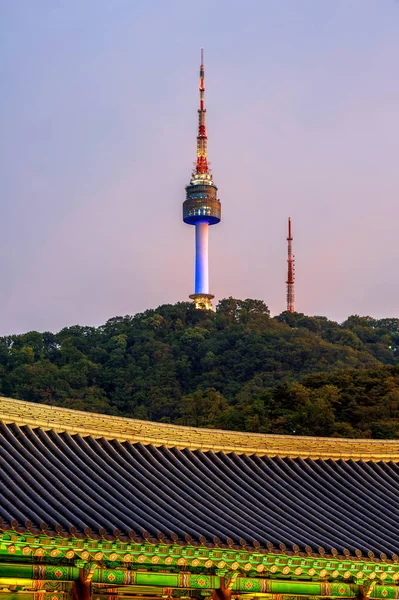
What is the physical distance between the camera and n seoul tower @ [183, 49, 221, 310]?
4953 inches

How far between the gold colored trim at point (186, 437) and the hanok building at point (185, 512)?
0.08 feet

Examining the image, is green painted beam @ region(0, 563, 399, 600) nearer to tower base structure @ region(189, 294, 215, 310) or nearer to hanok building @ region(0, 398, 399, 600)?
hanok building @ region(0, 398, 399, 600)

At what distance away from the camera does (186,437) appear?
19328mm

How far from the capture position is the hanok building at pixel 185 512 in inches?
564

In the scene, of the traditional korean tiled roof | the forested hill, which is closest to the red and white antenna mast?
the forested hill

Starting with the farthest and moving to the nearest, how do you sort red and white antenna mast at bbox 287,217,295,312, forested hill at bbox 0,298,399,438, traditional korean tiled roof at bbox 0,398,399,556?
red and white antenna mast at bbox 287,217,295,312 → forested hill at bbox 0,298,399,438 → traditional korean tiled roof at bbox 0,398,399,556

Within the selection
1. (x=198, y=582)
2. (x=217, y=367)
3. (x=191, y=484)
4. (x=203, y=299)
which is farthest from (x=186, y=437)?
(x=203, y=299)

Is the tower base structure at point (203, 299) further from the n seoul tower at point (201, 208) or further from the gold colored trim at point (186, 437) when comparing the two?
the gold colored trim at point (186, 437)

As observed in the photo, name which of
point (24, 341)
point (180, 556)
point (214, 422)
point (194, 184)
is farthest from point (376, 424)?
point (194, 184)

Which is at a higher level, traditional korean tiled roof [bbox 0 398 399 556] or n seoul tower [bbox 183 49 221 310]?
n seoul tower [bbox 183 49 221 310]

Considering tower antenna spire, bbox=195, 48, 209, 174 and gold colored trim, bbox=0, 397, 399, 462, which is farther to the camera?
tower antenna spire, bbox=195, 48, 209, 174

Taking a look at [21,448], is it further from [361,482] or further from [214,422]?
[214,422]

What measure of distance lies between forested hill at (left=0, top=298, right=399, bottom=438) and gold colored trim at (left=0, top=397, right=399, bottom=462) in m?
35.4

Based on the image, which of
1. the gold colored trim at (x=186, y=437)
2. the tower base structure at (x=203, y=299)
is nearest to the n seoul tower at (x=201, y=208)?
the tower base structure at (x=203, y=299)
